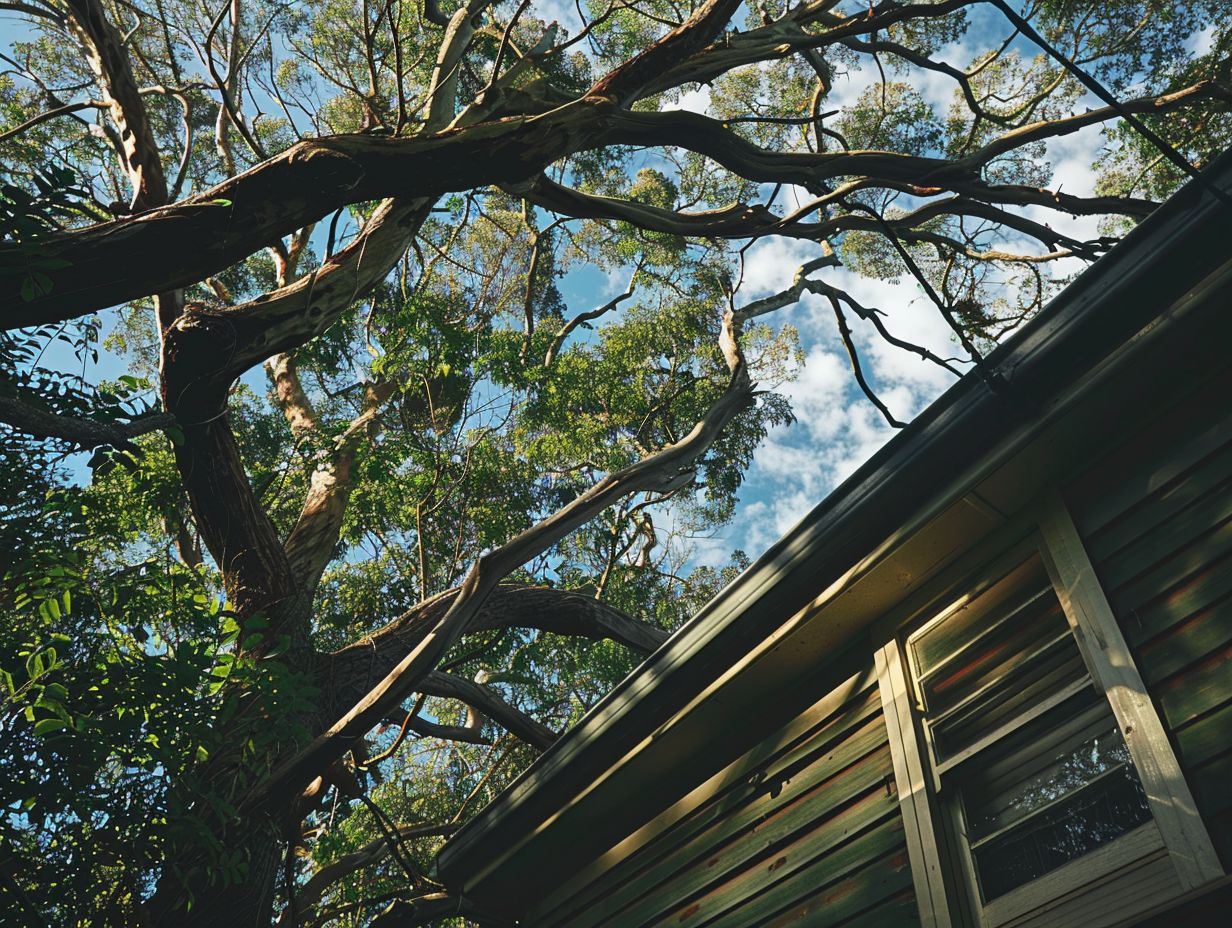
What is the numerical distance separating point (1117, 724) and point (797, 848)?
1.43 m

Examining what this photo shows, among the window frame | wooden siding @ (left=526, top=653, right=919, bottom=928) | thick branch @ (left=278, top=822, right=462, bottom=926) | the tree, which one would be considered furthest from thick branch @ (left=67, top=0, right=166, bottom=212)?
the window frame

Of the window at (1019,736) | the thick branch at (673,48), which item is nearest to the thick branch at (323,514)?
the thick branch at (673,48)

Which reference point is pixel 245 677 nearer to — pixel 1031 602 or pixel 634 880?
pixel 634 880

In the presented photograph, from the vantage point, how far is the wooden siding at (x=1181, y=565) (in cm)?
249

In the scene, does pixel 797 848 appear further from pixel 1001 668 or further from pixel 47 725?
pixel 47 725

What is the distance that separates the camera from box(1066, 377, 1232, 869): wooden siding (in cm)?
249

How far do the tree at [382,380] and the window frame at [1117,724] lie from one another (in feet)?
2.56

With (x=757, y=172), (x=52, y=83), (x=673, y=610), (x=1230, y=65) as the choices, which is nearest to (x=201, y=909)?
(x=757, y=172)

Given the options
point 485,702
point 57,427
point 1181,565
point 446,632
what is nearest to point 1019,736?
point 1181,565

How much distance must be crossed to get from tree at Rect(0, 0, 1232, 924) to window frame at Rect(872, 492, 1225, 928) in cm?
78

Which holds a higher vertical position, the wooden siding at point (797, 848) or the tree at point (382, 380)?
the tree at point (382, 380)

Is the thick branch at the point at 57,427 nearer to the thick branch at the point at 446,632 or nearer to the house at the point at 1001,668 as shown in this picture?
the thick branch at the point at 446,632

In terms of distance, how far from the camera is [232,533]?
6.23 metres

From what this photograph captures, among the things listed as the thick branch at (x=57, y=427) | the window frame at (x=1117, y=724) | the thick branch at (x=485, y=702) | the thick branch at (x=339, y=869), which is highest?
the thick branch at (x=485, y=702)
